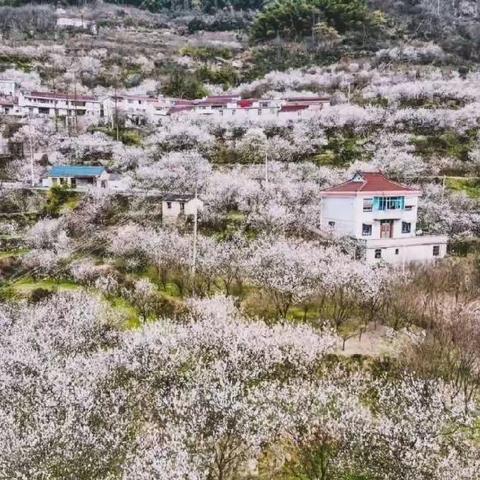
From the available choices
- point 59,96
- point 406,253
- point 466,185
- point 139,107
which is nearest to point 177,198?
point 406,253

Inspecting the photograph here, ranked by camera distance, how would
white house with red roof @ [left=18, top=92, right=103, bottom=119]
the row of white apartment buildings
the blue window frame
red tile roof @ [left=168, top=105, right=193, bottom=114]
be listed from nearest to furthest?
1. the blue window frame
2. the row of white apartment buildings
3. white house with red roof @ [left=18, top=92, right=103, bottom=119]
4. red tile roof @ [left=168, top=105, right=193, bottom=114]

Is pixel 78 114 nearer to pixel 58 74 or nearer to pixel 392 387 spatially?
pixel 58 74

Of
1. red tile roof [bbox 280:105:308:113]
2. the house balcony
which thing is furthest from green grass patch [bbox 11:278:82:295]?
red tile roof [bbox 280:105:308:113]

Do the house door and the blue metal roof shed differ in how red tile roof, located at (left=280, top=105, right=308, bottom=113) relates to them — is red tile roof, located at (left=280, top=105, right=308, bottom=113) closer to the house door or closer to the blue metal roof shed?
the blue metal roof shed

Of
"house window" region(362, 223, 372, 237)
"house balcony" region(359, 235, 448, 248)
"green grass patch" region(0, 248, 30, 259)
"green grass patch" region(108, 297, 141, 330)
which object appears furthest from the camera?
"green grass patch" region(0, 248, 30, 259)

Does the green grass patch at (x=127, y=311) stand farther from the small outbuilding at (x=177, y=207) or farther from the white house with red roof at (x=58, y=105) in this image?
the white house with red roof at (x=58, y=105)

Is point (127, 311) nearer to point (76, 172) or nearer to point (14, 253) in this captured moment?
point (14, 253)

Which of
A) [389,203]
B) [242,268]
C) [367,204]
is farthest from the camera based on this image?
[389,203]

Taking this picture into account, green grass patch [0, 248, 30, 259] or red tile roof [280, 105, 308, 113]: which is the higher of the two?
red tile roof [280, 105, 308, 113]
